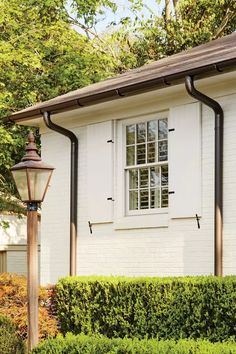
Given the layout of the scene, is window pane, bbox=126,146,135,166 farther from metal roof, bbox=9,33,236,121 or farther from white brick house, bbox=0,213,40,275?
white brick house, bbox=0,213,40,275

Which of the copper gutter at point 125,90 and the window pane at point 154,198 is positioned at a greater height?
the copper gutter at point 125,90

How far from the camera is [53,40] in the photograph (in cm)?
1947

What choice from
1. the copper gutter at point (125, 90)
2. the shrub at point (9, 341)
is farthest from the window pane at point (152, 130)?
the shrub at point (9, 341)

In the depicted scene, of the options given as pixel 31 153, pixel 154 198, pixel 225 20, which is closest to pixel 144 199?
pixel 154 198

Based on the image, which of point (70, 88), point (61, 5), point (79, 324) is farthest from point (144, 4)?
point (79, 324)

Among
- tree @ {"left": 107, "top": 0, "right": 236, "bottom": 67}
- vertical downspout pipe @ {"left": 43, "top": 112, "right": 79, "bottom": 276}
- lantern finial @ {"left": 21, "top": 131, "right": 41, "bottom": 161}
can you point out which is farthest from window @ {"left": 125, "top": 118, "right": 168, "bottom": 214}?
tree @ {"left": 107, "top": 0, "right": 236, "bottom": 67}

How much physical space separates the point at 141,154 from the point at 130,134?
391 millimetres

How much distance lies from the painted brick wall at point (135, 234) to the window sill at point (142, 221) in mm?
78

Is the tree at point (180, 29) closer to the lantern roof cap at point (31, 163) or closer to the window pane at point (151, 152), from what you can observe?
the window pane at point (151, 152)

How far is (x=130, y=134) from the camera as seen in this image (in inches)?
495

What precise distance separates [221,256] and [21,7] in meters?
10.9

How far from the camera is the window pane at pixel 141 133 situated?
1233cm

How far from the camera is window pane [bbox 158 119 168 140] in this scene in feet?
39.3

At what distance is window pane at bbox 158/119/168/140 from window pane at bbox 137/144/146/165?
357 millimetres
